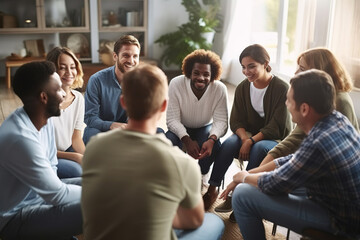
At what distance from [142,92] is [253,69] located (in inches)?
55.4

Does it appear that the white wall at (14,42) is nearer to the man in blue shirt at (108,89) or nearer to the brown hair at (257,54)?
the man in blue shirt at (108,89)

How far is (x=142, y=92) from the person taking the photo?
1257 mm

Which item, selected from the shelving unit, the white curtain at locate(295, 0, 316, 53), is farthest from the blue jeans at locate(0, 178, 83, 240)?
the shelving unit

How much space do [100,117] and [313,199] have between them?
153 cm

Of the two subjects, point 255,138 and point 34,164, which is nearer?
point 34,164

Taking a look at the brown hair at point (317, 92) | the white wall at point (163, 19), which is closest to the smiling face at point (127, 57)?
the brown hair at point (317, 92)

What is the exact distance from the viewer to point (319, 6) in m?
4.25

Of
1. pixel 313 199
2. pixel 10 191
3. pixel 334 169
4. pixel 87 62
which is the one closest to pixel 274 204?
pixel 313 199

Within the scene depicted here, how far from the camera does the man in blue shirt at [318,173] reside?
4.96 ft

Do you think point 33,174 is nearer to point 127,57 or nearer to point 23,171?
point 23,171

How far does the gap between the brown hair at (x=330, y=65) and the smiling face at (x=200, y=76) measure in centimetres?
66

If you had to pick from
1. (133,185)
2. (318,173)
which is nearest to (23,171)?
(133,185)

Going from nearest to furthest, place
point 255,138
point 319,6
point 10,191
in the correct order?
point 10,191
point 255,138
point 319,6

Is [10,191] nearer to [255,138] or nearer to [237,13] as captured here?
[255,138]
